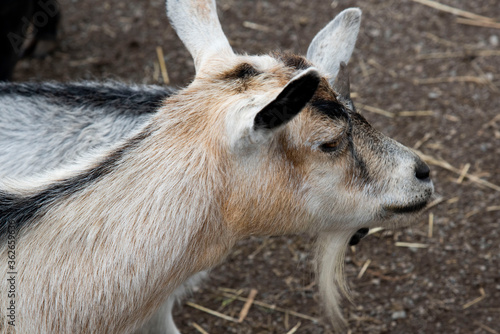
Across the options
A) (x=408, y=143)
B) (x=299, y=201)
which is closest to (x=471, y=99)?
(x=408, y=143)

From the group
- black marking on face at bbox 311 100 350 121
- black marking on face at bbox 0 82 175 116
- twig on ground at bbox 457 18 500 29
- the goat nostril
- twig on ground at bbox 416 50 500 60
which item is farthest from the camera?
twig on ground at bbox 457 18 500 29

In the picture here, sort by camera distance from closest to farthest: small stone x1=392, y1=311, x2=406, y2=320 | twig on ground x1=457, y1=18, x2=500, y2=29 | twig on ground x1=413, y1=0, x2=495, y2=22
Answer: small stone x1=392, y1=311, x2=406, y2=320, twig on ground x1=457, y1=18, x2=500, y2=29, twig on ground x1=413, y1=0, x2=495, y2=22

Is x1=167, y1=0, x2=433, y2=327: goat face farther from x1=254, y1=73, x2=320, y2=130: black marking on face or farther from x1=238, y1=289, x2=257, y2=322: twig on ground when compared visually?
x1=238, y1=289, x2=257, y2=322: twig on ground

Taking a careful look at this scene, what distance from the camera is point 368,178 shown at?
2816 mm

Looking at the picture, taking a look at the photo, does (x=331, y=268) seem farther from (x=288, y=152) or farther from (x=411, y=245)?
(x=411, y=245)

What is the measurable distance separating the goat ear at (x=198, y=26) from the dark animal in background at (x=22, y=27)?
7.92ft

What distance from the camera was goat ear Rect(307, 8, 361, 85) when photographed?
3.33m

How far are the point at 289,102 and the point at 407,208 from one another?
3.50 feet

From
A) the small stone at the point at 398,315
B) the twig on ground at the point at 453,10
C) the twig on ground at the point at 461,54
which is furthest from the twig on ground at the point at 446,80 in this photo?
the small stone at the point at 398,315

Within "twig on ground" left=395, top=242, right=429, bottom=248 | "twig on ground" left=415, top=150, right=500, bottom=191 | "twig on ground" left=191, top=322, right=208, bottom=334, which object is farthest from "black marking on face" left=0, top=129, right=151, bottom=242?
"twig on ground" left=415, top=150, right=500, bottom=191

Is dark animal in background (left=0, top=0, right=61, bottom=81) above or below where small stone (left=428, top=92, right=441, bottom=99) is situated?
above

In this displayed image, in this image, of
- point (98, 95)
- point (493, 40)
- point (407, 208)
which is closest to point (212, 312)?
point (98, 95)

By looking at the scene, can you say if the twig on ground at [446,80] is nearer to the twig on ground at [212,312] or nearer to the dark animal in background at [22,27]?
the twig on ground at [212,312]

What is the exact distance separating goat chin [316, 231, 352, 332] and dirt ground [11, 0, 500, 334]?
0.62 m
